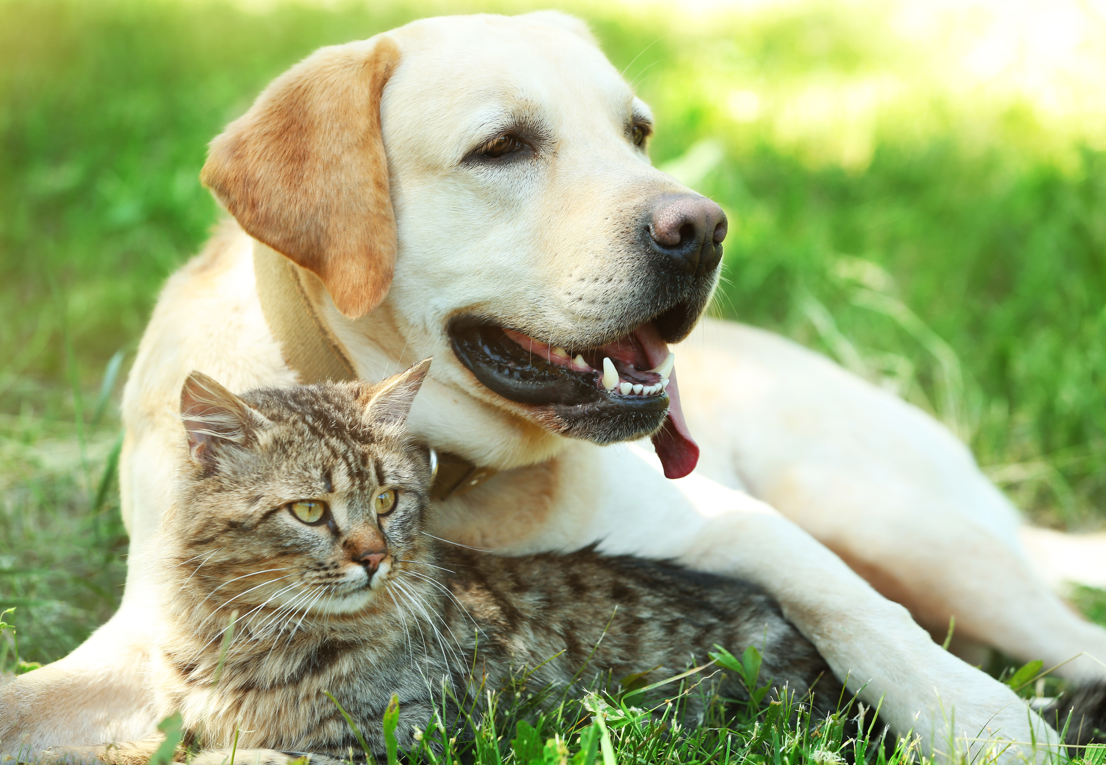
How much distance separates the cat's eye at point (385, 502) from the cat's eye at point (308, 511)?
0.40ft

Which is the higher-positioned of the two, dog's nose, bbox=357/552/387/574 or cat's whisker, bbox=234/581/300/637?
dog's nose, bbox=357/552/387/574

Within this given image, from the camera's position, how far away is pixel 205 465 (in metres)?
1.87

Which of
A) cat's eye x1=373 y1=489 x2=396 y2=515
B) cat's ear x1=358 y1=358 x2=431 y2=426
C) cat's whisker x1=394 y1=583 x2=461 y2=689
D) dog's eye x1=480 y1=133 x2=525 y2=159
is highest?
dog's eye x1=480 y1=133 x2=525 y2=159

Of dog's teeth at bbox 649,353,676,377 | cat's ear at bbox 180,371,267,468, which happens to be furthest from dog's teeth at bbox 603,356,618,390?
cat's ear at bbox 180,371,267,468

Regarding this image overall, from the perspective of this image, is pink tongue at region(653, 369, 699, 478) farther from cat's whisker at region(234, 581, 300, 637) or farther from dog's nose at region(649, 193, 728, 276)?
cat's whisker at region(234, 581, 300, 637)

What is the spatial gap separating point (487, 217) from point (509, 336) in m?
0.28

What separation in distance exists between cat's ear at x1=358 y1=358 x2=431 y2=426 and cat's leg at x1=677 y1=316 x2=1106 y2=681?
4.45ft

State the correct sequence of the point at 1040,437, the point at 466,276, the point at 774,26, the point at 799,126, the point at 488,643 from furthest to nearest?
1. the point at 774,26
2. the point at 799,126
3. the point at 1040,437
4. the point at 466,276
5. the point at 488,643

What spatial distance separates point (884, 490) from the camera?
2.86m

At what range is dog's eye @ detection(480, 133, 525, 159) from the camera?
7.40 ft

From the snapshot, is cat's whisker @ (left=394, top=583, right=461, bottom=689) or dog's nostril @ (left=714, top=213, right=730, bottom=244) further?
dog's nostril @ (left=714, top=213, right=730, bottom=244)

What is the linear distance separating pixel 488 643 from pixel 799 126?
17.2 feet

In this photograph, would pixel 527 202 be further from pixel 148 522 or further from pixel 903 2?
pixel 903 2

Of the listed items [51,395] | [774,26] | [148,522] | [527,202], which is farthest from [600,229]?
[774,26]
